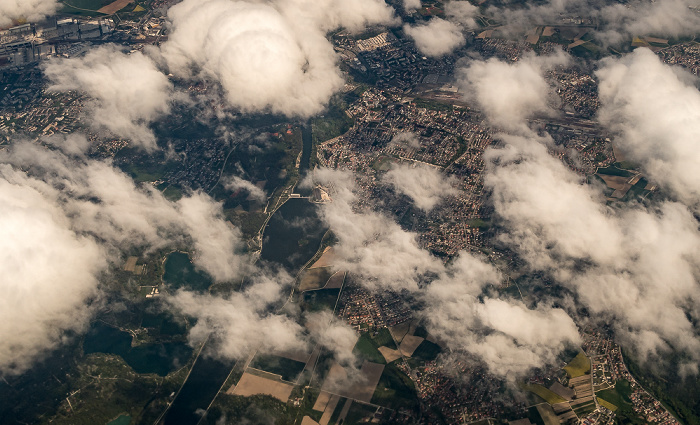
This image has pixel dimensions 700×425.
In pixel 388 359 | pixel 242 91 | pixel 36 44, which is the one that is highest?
pixel 36 44

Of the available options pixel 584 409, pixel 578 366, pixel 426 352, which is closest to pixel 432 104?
pixel 426 352

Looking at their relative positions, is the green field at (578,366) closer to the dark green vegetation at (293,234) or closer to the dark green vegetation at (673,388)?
the dark green vegetation at (673,388)

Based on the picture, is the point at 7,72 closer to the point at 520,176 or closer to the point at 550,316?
the point at 520,176

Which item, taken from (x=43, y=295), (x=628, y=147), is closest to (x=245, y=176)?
(x=43, y=295)

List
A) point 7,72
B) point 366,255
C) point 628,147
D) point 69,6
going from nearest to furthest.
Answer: point 366,255 < point 628,147 < point 7,72 < point 69,6

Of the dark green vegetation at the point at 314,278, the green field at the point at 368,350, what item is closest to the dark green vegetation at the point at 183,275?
the dark green vegetation at the point at 314,278

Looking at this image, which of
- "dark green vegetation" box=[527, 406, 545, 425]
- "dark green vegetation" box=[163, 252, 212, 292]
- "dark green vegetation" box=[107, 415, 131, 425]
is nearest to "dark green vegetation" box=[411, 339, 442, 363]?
"dark green vegetation" box=[527, 406, 545, 425]

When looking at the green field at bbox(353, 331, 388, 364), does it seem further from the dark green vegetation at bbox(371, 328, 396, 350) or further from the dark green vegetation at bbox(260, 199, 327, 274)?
the dark green vegetation at bbox(260, 199, 327, 274)
